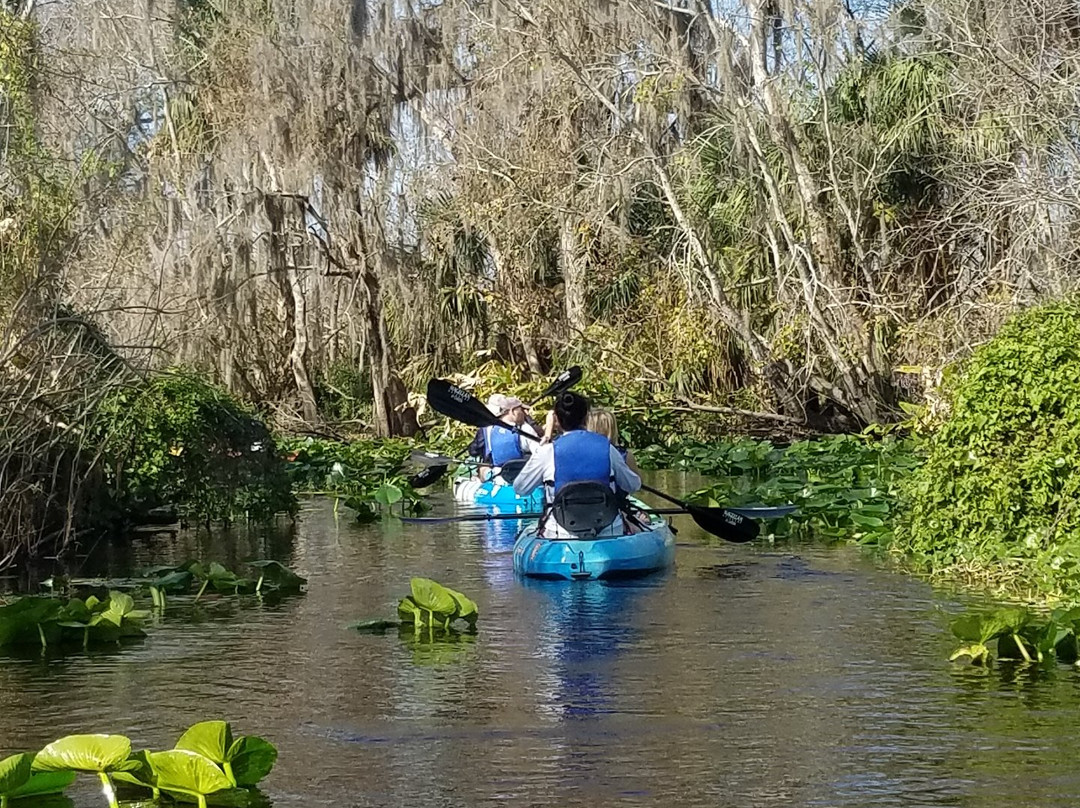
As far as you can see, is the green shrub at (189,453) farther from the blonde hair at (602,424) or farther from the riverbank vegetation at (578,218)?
the blonde hair at (602,424)

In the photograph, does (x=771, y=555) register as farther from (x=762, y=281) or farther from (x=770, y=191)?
(x=762, y=281)

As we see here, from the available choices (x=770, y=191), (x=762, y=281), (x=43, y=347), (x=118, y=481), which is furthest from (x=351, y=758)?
(x=762, y=281)

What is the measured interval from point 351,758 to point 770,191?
1902cm

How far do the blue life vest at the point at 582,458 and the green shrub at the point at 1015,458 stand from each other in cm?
245

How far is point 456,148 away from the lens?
2969 cm

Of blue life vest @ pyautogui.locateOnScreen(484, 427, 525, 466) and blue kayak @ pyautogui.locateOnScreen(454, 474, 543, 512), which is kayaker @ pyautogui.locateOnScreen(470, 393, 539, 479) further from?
blue kayak @ pyautogui.locateOnScreen(454, 474, 543, 512)

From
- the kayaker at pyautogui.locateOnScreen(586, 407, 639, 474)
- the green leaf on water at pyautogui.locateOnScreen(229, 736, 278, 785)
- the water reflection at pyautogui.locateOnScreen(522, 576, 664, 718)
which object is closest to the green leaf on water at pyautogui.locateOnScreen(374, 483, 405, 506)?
the kayaker at pyautogui.locateOnScreen(586, 407, 639, 474)

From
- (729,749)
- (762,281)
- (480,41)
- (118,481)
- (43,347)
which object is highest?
(480,41)

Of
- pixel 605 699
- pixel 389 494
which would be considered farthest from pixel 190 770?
pixel 389 494

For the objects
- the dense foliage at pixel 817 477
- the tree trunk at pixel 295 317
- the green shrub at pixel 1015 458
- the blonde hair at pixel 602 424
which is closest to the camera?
the green shrub at pixel 1015 458

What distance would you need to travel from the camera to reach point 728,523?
14844 millimetres

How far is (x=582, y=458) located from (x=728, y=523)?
2.00 metres

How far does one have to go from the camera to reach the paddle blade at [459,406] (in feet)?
60.6

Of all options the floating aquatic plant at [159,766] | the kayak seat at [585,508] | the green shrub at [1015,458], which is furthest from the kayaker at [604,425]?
the floating aquatic plant at [159,766]
